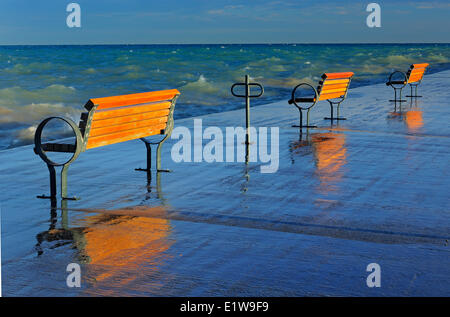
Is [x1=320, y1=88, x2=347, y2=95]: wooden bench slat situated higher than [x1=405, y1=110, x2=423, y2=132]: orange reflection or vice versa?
[x1=320, y1=88, x2=347, y2=95]: wooden bench slat

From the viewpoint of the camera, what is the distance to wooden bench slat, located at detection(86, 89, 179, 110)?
23.6ft

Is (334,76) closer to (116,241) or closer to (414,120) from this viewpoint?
(414,120)

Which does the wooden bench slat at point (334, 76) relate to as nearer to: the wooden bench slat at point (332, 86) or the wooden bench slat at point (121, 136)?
the wooden bench slat at point (332, 86)

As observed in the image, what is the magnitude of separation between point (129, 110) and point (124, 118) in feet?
0.35

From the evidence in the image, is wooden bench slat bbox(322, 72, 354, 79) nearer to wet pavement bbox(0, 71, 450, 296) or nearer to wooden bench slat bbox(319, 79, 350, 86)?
wooden bench slat bbox(319, 79, 350, 86)

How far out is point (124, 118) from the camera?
313 inches

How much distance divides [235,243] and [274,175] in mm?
2980

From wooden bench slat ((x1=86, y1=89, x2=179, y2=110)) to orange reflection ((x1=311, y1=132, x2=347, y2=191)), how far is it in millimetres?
2057

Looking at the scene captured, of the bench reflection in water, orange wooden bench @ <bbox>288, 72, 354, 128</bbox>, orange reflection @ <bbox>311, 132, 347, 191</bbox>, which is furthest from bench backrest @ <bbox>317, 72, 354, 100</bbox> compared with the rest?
the bench reflection in water

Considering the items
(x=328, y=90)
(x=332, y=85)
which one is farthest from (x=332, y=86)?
(x=328, y=90)

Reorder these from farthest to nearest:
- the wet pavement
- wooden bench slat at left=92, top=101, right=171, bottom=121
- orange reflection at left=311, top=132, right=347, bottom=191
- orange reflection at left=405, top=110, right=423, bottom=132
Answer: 1. orange reflection at left=405, top=110, right=423, bottom=132
2. orange reflection at left=311, top=132, right=347, bottom=191
3. wooden bench slat at left=92, top=101, right=171, bottom=121
4. the wet pavement

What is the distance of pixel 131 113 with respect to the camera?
8016 millimetres
